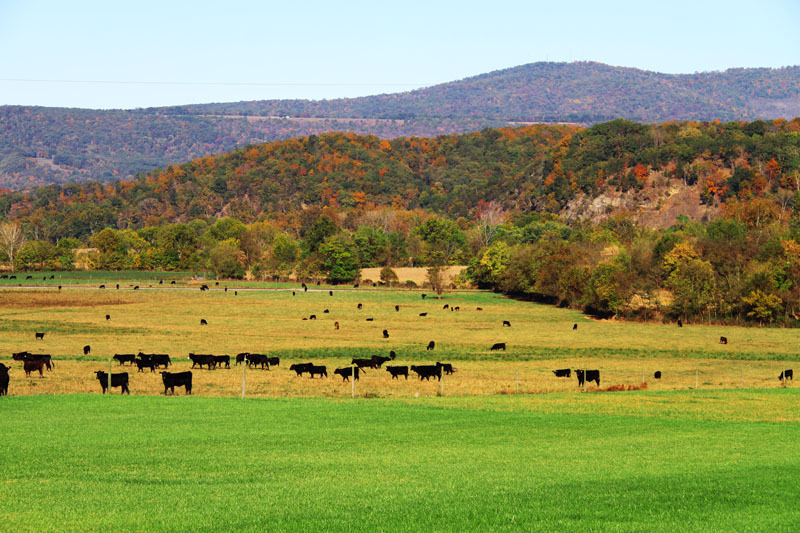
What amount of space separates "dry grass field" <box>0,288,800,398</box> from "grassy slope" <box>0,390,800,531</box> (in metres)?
7.67

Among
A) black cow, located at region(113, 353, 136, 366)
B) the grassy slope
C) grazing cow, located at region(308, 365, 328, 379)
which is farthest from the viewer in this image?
black cow, located at region(113, 353, 136, 366)

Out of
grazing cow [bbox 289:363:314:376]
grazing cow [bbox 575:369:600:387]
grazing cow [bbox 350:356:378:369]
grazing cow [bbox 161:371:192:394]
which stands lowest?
grazing cow [bbox 575:369:600:387]

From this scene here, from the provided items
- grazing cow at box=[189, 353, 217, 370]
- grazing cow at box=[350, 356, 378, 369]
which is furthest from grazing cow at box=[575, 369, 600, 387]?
grazing cow at box=[189, 353, 217, 370]

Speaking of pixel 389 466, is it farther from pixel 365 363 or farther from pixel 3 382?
pixel 365 363

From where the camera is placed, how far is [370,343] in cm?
6184

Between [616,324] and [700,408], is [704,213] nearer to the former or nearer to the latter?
[616,324]

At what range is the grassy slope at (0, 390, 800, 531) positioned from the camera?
1430 cm

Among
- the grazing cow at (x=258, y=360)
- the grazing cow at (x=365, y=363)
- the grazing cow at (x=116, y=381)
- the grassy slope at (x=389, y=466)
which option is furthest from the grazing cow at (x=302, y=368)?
the grassy slope at (x=389, y=466)

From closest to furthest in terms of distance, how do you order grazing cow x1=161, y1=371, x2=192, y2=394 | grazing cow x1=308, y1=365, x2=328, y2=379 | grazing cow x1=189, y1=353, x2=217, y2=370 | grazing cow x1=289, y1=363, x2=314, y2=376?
1. grazing cow x1=161, y1=371, x2=192, y2=394
2. grazing cow x1=308, y1=365, x2=328, y2=379
3. grazing cow x1=289, y1=363, x2=314, y2=376
4. grazing cow x1=189, y1=353, x2=217, y2=370

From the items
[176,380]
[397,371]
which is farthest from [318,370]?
[176,380]

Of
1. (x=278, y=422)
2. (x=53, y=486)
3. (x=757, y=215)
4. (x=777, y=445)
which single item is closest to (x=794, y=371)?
(x=777, y=445)

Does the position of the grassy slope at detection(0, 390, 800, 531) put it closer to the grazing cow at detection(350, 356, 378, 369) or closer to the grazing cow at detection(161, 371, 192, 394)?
the grazing cow at detection(161, 371, 192, 394)

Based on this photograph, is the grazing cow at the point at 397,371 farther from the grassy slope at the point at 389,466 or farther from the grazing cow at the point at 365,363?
the grassy slope at the point at 389,466

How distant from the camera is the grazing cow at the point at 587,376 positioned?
4116cm
